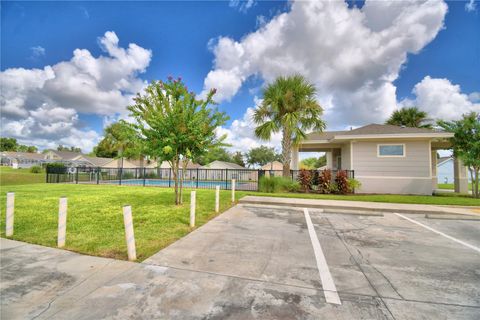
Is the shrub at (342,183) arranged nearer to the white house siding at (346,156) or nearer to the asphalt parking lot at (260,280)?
the white house siding at (346,156)

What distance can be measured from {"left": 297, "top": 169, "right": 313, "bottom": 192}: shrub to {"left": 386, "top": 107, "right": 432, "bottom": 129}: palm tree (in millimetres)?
15732

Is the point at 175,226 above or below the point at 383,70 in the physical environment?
below

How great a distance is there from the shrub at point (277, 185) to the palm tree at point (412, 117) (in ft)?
55.3

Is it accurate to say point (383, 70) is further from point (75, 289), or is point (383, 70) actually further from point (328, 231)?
point (75, 289)

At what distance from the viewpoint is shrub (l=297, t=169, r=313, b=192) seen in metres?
12.4

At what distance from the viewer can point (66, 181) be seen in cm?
1822

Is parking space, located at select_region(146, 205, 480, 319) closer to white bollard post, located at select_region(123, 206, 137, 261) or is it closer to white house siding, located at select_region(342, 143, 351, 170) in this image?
white bollard post, located at select_region(123, 206, 137, 261)

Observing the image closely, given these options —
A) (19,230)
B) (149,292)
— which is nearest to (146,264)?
(149,292)

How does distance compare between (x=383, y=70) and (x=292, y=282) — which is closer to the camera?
(x=292, y=282)

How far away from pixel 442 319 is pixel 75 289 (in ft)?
13.0

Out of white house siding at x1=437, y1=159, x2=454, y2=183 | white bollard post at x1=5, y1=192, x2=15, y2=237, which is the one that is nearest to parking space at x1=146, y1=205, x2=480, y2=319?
white bollard post at x1=5, y1=192, x2=15, y2=237

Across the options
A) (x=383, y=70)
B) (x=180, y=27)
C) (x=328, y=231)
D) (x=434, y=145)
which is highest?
(x=180, y=27)

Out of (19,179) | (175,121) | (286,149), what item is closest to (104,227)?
(175,121)

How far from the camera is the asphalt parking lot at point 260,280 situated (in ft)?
6.77
